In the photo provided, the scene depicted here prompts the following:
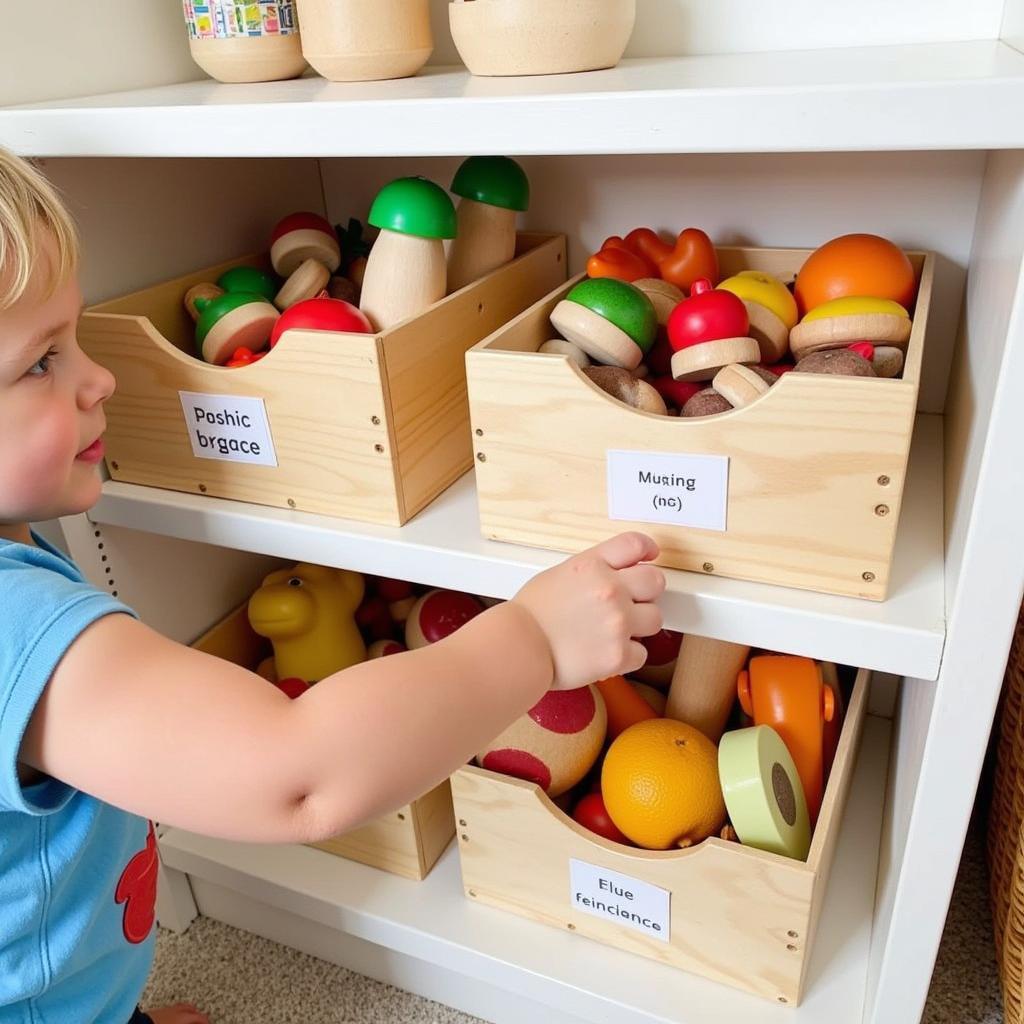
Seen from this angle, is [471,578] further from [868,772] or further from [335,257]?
[868,772]

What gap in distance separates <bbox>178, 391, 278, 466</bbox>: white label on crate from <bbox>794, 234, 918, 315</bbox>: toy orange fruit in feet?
1.38

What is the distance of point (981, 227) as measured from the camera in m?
0.70

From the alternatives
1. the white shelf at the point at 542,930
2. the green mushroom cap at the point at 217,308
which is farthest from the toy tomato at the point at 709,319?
the white shelf at the point at 542,930

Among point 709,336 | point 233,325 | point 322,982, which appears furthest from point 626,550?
point 322,982

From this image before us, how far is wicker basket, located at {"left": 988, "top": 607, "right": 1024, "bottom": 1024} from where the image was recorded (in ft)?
2.42

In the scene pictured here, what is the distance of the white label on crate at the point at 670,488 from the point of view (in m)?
0.58

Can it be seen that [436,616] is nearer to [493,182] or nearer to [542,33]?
[493,182]

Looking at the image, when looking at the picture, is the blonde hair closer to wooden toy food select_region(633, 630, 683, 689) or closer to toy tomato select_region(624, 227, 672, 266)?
toy tomato select_region(624, 227, 672, 266)

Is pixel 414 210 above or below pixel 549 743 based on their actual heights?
above

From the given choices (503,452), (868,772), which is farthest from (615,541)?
(868,772)

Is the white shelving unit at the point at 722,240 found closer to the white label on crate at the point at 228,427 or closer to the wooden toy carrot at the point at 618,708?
the white label on crate at the point at 228,427

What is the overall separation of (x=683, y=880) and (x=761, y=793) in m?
0.09

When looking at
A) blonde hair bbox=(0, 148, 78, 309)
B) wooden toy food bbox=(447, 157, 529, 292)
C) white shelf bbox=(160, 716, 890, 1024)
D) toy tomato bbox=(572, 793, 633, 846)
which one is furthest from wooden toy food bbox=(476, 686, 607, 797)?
blonde hair bbox=(0, 148, 78, 309)

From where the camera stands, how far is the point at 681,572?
2.02ft
